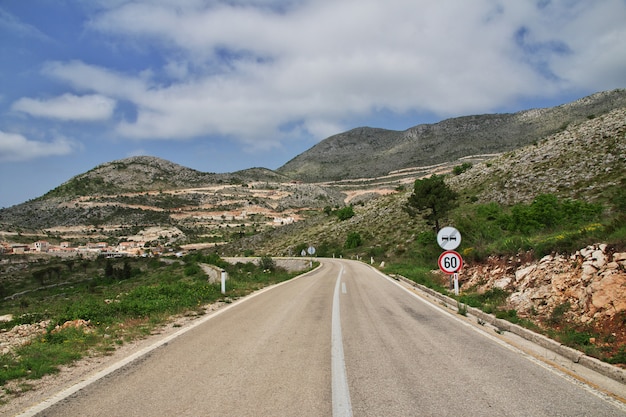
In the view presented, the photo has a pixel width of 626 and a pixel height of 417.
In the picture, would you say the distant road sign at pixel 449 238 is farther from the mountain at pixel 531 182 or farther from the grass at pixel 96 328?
the mountain at pixel 531 182

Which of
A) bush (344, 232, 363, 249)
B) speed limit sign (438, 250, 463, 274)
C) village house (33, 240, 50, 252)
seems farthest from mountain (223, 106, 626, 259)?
village house (33, 240, 50, 252)

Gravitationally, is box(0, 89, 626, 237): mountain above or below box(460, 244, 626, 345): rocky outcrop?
above

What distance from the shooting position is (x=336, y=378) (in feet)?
17.8

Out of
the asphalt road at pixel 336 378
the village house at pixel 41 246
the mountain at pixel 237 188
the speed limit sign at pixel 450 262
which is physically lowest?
the asphalt road at pixel 336 378

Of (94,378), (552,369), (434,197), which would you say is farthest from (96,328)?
(434,197)

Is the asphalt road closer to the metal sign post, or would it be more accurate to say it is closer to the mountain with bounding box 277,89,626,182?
the metal sign post

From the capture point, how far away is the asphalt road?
4.42m

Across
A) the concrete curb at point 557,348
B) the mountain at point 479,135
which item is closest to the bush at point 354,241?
the concrete curb at point 557,348

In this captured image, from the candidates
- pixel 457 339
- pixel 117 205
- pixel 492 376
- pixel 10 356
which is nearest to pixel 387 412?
pixel 492 376

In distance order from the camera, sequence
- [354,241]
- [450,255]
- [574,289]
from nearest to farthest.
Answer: [574,289] → [450,255] → [354,241]

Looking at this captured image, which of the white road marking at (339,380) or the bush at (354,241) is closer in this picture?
the white road marking at (339,380)

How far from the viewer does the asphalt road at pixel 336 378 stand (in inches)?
174

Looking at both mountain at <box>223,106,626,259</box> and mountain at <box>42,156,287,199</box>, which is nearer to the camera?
mountain at <box>223,106,626,259</box>

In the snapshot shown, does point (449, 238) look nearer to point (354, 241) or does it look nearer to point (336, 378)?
point (336, 378)
